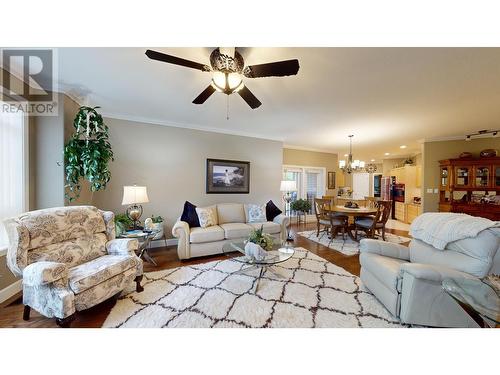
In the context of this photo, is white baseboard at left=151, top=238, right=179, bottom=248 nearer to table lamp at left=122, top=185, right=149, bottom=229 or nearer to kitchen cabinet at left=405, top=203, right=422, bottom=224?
table lamp at left=122, top=185, right=149, bottom=229

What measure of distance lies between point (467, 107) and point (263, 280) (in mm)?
4032

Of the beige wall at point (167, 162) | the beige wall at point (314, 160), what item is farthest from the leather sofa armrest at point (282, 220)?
the beige wall at point (314, 160)

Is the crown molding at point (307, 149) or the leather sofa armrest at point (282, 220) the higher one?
the crown molding at point (307, 149)

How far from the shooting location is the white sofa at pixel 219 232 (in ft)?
9.73

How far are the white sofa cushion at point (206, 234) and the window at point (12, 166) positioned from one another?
203cm

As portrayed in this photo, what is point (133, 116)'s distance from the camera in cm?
345

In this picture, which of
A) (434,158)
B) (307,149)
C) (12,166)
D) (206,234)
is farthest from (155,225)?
(434,158)

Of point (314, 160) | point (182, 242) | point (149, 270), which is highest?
point (314, 160)

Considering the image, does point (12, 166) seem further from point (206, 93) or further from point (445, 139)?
point (445, 139)

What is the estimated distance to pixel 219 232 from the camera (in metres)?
3.19

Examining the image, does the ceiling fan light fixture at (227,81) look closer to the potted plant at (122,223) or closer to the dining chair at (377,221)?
the potted plant at (122,223)

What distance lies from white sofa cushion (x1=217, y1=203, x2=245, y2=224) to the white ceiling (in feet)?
5.71
